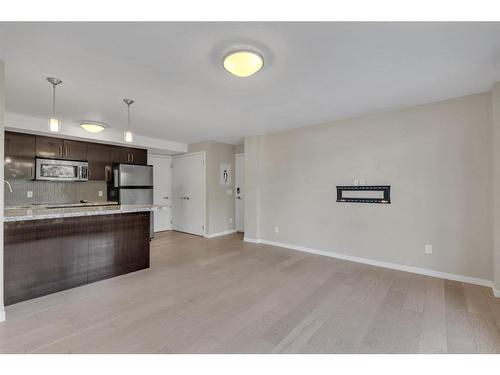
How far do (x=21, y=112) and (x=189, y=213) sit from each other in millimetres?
3460

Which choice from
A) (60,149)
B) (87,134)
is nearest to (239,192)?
(87,134)

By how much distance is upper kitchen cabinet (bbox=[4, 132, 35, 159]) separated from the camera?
3.71 metres

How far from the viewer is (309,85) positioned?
2.55m

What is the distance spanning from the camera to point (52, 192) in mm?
4406

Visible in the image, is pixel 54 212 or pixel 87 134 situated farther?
pixel 87 134

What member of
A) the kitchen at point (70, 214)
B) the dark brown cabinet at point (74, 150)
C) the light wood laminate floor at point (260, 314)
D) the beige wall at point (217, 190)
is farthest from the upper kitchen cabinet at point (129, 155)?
the light wood laminate floor at point (260, 314)

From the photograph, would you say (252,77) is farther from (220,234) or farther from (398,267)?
(220,234)

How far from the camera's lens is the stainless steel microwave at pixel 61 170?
157 inches

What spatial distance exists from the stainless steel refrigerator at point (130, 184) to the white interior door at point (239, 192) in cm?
203

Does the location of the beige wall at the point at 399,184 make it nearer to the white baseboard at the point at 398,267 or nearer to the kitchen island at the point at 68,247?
the white baseboard at the point at 398,267

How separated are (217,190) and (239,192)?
652mm

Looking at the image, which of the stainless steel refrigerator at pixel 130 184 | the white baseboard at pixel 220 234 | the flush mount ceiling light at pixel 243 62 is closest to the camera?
the flush mount ceiling light at pixel 243 62

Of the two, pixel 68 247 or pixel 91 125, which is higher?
pixel 91 125
